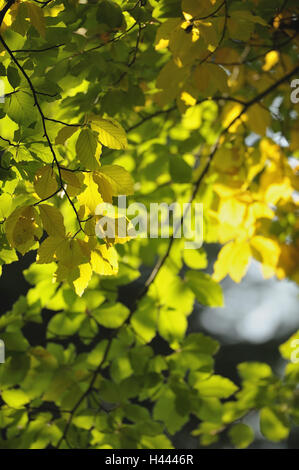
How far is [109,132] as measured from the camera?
2.85 ft

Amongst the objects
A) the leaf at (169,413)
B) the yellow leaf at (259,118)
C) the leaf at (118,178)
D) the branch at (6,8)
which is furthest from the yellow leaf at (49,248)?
the yellow leaf at (259,118)

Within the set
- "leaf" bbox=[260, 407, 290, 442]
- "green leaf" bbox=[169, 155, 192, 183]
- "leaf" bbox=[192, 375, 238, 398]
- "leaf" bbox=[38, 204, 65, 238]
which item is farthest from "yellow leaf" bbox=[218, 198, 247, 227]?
"leaf" bbox=[38, 204, 65, 238]

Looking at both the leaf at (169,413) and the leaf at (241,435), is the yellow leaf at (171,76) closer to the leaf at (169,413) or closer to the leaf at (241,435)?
the leaf at (169,413)

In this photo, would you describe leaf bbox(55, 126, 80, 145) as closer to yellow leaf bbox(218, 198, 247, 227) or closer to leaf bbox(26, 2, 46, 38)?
leaf bbox(26, 2, 46, 38)

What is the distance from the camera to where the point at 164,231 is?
1651 mm

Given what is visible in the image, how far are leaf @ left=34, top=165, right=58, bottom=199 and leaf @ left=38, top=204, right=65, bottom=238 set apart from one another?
0.03m

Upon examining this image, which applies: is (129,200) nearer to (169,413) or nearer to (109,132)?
(109,132)

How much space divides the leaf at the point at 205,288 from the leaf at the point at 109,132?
0.72m

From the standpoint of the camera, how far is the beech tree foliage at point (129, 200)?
2.93ft

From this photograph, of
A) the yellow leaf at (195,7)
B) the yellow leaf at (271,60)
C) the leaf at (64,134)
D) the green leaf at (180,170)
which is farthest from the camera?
Result: the yellow leaf at (271,60)

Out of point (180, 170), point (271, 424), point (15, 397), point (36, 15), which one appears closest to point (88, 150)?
point (36, 15)

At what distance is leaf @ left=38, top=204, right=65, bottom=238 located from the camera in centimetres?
86

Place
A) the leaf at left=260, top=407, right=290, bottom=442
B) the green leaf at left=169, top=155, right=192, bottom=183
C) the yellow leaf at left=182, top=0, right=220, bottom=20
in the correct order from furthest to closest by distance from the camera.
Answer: the leaf at left=260, top=407, right=290, bottom=442 < the green leaf at left=169, top=155, right=192, bottom=183 < the yellow leaf at left=182, top=0, right=220, bottom=20

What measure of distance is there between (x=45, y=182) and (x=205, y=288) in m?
0.78
